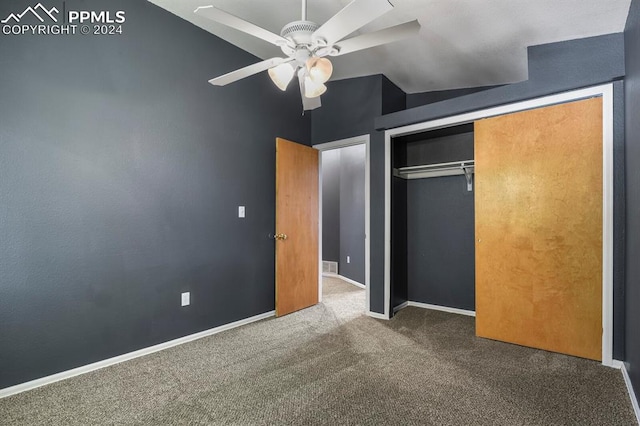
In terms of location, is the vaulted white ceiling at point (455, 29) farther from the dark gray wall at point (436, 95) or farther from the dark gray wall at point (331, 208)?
the dark gray wall at point (331, 208)

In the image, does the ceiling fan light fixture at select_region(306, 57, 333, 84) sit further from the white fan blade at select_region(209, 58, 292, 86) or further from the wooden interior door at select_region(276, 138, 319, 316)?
the wooden interior door at select_region(276, 138, 319, 316)

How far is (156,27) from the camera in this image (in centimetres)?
268

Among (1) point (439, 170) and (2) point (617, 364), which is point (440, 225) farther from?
(2) point (617, 364)

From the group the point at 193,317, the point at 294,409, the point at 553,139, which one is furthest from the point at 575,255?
the point at 193,317

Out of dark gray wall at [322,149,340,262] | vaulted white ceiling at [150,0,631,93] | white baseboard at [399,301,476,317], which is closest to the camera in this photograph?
vaulted white ceiling at [150,0,631,93]

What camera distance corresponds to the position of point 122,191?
8.17ft

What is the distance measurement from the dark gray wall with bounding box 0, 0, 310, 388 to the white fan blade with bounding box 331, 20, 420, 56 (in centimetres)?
168

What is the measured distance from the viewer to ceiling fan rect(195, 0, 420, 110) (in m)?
1.52

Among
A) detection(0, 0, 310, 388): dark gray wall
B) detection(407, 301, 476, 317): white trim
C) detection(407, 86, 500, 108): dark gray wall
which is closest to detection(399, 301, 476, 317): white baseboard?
detection(407, 301, 476, 317): white trim

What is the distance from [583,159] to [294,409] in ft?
9.00

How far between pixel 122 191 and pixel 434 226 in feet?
10.8

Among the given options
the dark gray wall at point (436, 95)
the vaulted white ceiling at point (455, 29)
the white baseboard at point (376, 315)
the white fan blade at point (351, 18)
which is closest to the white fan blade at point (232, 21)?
the white fan blade at point (351, 18)

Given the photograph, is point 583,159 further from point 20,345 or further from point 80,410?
point 20,345

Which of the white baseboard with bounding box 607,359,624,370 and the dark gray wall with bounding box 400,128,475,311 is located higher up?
the dark gray wall with bounding box 400,128,475,311
